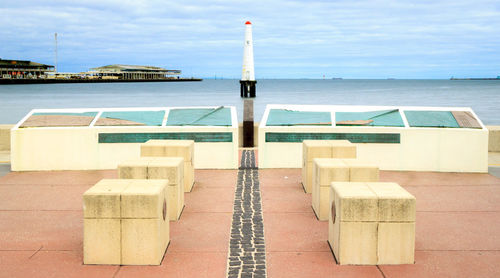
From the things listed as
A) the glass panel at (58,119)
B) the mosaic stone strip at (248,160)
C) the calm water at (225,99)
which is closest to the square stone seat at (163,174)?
the mosaic stone strip at (248,160)

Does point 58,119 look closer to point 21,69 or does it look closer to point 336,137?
point 336,137

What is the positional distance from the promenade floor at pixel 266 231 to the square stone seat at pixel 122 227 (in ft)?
0.43

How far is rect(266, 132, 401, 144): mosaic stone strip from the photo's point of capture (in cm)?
1114

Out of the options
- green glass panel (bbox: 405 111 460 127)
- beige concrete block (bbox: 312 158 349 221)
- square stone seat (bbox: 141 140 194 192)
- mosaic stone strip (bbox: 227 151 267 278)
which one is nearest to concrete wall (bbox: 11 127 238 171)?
mosaic stone strip (bbox: 227 151 267 278)

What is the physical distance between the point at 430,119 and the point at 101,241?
331 inches

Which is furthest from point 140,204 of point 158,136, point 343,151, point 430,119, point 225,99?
point 225,99

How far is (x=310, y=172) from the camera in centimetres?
905

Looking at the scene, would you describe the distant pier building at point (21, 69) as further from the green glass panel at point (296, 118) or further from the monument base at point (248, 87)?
the green glass panel at point (296, 118)

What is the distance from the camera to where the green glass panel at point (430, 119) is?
1127cm

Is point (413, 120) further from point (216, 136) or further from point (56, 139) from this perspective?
point (56, 139)

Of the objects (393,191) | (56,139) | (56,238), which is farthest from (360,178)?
(56,139)

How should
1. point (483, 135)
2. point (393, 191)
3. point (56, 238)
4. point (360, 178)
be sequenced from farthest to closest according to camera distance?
point (483, 135) < point (360, 178) < point (56, 238) < point (393, 191)

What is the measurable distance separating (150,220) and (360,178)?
10.8 feet

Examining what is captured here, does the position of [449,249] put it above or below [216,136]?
below
